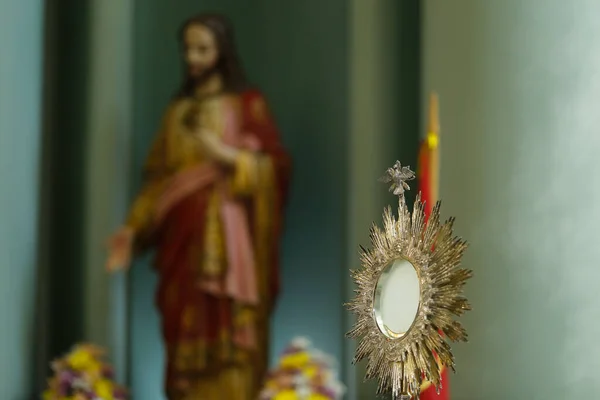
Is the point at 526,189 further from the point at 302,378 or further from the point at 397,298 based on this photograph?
the point at 302,378

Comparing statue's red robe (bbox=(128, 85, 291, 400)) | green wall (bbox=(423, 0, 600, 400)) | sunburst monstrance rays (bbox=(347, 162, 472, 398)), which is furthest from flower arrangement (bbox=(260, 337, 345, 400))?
sunburst monstrance rays (bbox=(347, 162, 472, 398))

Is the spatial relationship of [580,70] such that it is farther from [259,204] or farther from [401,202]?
[259,204]

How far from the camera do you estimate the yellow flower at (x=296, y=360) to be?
3.36 meters

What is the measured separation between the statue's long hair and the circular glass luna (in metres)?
2.29

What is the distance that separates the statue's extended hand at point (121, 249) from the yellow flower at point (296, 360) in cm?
92

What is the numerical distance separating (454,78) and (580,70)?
0.76m

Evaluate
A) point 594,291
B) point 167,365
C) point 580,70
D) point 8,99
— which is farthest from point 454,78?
point 8,99

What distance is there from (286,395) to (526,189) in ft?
4.18

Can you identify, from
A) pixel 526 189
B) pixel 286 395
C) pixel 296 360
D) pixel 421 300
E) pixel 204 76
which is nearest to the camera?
pixel 421 300

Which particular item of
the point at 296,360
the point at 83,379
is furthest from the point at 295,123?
the point at 83,379

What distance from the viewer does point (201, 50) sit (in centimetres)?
388

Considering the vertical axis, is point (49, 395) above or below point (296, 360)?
below

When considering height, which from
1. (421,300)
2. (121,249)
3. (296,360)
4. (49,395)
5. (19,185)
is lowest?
(49,395)

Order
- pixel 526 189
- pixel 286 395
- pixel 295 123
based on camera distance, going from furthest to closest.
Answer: pixel 295 123 < pixel 286 395 < pixel 526 189
